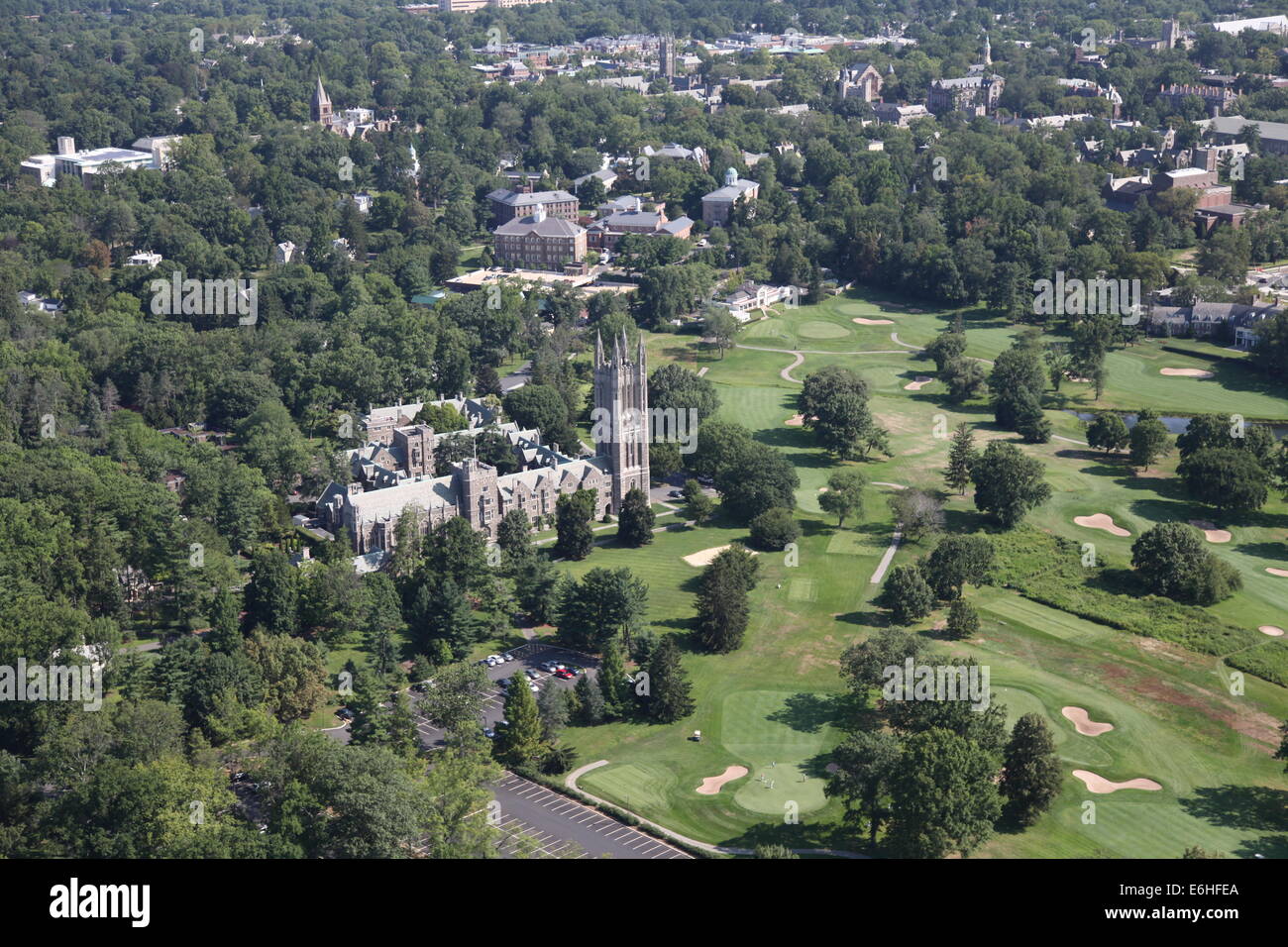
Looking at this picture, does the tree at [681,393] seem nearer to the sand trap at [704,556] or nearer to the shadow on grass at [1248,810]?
the sand trap at [704,556]

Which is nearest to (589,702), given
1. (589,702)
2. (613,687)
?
(589,702)

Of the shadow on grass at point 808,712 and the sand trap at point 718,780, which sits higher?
the shadow on grass at point 808,712

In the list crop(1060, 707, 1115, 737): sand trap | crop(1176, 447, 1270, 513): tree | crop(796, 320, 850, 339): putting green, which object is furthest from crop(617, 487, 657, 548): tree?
crop(796, 320, 850, 339): putting green

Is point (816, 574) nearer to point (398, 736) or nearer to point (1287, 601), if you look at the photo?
point (1287, 601)

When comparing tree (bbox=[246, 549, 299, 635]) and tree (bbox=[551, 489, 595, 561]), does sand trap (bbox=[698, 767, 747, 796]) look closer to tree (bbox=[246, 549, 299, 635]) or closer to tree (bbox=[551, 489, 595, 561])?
tree (bbox=[246, 549, 299, 635])

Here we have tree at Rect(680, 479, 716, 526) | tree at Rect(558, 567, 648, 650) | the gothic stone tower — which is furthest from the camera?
tree at Rect(680, 479, 716, 526)

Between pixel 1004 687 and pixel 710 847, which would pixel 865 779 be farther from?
pixel 1004 687

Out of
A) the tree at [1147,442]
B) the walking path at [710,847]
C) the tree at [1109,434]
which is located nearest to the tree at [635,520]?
the walking path at [710,847]
